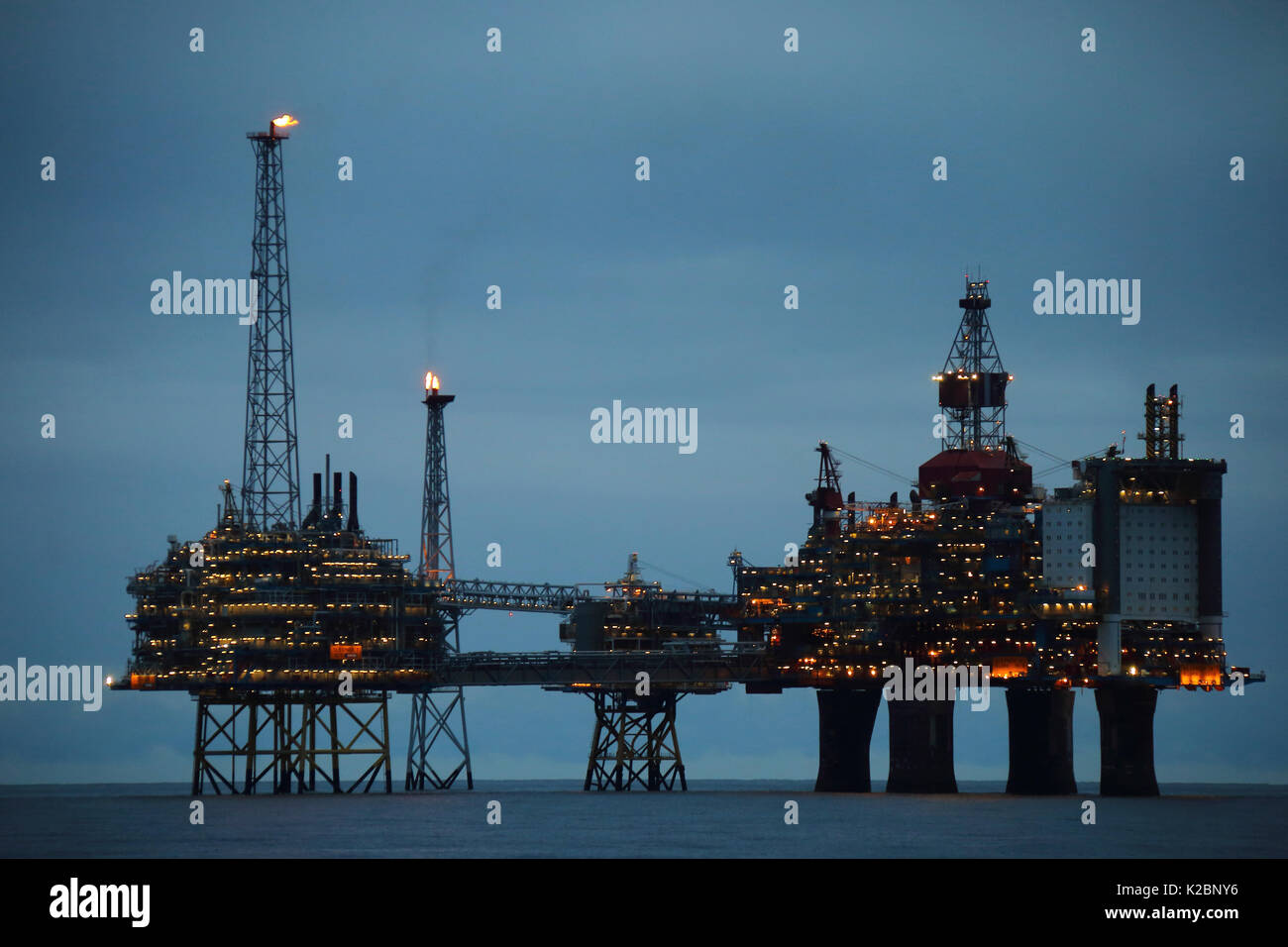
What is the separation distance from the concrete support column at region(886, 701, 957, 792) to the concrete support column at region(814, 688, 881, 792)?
8.00m

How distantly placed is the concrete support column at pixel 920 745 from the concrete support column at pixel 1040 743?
3920 mm

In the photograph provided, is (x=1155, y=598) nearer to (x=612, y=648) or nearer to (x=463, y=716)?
(x=612, y=648)

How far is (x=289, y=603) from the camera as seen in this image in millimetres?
135375

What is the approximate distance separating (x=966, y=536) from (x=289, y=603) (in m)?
39.8

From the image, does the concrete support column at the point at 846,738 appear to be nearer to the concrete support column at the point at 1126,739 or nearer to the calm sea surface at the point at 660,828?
the calm sea surface at the point at 660,828

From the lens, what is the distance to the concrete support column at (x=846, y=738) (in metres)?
148

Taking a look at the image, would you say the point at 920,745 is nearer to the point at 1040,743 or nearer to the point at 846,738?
the point at 1040,743

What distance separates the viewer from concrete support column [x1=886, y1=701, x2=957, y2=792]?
13775 cm

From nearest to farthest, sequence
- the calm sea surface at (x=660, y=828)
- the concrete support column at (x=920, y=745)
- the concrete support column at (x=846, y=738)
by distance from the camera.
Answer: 1. the calm sea surface at (x=660, y=828)
2. the concrete support column at (x=920, y=745)
3. the concrete support column at (x=846, y=738)

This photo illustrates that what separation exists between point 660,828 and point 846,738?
33332mm

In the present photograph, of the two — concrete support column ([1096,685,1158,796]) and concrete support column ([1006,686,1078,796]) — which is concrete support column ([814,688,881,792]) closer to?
concrete support column ([1006,686,1078,796])

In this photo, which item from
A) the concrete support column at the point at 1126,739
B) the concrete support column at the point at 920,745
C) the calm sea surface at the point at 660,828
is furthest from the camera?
the concrete support column at the point at 920,745
